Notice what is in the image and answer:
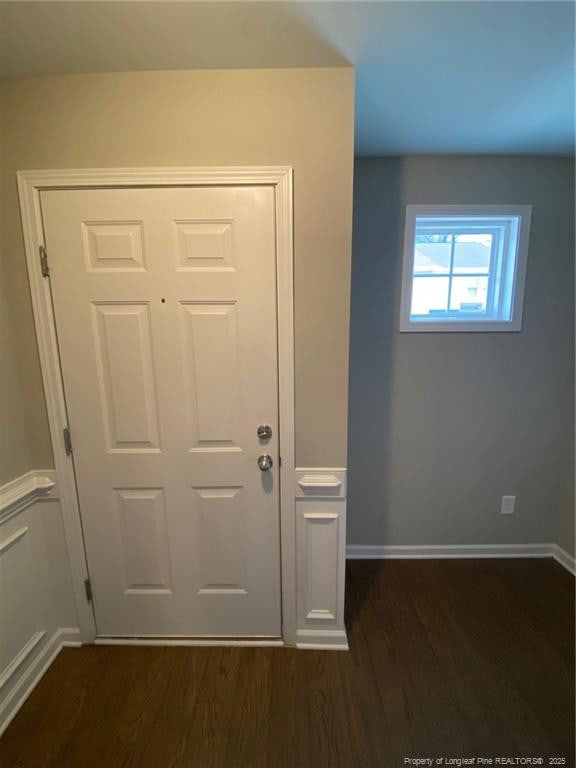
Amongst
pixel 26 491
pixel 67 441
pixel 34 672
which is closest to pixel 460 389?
pixel 67 441

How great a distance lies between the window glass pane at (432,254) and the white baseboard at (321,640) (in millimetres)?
1993

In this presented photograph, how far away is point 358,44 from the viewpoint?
42.3 inches

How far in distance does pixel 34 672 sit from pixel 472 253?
3089 millimetres

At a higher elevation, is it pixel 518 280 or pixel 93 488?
pixel 518 280

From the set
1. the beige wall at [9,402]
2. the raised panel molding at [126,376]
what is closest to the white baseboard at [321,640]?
the raised panel molding at [126,376]

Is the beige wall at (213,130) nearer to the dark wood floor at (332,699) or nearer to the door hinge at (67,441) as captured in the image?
the door hinge at (67,441)

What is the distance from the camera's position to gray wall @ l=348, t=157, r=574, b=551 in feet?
6.00

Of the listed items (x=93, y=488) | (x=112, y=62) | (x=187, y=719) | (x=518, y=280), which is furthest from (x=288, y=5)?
(x=187, y=719)

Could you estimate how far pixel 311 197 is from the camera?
122 cm

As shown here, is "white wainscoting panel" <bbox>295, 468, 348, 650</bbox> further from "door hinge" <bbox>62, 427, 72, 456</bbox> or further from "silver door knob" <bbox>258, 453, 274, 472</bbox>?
"door hinge" <bbox>62, 427, 72, 456</bbox>

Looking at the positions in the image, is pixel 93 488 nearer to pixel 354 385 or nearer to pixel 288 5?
pixel 354 385

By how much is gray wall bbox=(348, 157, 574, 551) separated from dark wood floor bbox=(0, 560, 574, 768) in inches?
21.5

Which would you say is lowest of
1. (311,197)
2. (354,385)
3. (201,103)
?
(354,385)

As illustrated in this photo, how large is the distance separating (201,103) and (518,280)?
1.87 metres
